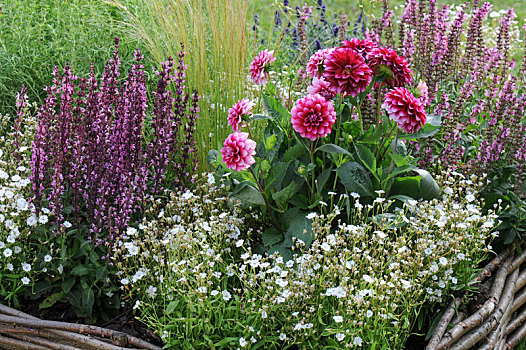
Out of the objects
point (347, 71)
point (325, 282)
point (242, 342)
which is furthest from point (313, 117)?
point (242, 342)

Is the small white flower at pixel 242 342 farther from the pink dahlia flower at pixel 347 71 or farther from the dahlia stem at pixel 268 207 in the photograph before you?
the pink dahlia flower at pixel 347 71

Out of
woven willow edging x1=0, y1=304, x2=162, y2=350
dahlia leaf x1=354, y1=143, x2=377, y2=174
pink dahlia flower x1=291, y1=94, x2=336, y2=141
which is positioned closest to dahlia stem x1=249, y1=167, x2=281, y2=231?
pink dahlia flower x1=291, y1=94, x2=336, y2=141

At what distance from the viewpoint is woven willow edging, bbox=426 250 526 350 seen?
2.13 m

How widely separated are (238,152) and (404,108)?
616 millimetres

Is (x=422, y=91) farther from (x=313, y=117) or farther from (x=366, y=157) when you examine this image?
(x=313, y=117)

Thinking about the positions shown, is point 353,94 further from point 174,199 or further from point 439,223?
point 174,199

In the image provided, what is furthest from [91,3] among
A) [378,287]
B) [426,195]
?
[378,287]

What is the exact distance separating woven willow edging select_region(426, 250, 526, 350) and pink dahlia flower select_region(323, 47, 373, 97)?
3.06 feet

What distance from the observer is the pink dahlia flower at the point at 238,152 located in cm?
204

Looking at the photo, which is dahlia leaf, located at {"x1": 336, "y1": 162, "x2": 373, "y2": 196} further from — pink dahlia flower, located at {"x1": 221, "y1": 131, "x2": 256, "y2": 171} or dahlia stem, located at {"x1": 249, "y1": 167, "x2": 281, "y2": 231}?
pink dahlia flower, located at {"x1": 221, "y1": 131, "x2": 256, "y2": 171}

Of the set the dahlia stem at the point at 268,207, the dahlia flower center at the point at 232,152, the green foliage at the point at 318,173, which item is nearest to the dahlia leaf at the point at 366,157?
the green foliage at the point at 318,173

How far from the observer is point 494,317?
7.54 feet

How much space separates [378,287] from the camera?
2.00m

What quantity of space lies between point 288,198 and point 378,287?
56cm
